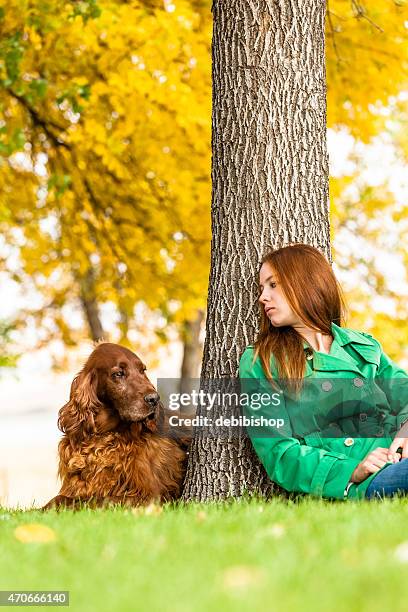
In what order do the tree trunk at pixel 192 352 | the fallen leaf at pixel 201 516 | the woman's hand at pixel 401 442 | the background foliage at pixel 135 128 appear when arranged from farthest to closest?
the tree trunk at pixel 192 352 < the background foliage at pixel 135 128 < the woman's hand at pixel 401 442 < the fallen leaf at pixel 201 516

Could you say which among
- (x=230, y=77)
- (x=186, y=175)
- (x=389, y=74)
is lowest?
(x=230, y=77)

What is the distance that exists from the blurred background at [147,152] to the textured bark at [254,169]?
1598 mm

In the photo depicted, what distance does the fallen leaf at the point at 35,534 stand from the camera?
10.3 ft

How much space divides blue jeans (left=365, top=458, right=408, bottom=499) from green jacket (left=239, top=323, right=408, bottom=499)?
5cm

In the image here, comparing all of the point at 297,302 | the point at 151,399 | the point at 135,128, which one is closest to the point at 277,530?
the point at 297,302

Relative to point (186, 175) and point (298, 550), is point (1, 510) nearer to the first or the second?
point (298, 550)

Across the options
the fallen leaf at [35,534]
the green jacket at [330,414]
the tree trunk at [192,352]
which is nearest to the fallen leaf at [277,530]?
the fallen leaf at [35,534]

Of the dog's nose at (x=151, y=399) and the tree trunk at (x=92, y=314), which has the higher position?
the tree trunk at (x=92, y=314)

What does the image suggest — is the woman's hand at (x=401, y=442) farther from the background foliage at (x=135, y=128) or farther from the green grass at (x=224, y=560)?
the background foliage at (x=135, y=128)

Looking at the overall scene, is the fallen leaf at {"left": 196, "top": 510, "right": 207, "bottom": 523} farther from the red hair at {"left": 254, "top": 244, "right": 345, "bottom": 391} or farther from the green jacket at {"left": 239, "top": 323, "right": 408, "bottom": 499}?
the red hair at {"left": 254, "top": 244, "right": 345, "bottom": 391}

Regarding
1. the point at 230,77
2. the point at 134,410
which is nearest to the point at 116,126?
the point at 230,77

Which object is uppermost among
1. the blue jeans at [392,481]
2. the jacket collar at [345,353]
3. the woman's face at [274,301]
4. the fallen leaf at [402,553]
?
the woman's face at [274,301]

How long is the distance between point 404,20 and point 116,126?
339 centimetres

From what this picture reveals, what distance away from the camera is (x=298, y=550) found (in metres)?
2.67
